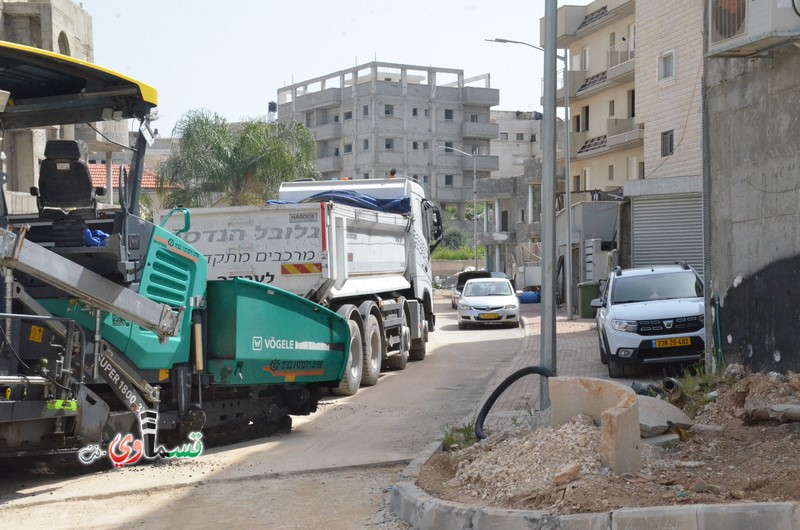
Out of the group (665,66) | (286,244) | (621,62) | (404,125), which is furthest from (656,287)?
(404,125)

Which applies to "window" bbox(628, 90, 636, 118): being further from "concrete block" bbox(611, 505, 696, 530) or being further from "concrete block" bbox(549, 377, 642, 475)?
"concrete block" bbox(611, 505, 696, 530)

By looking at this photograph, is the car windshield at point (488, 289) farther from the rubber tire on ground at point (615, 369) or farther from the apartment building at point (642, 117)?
the rubber tire on ground at point (615, 369)

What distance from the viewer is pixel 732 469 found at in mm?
7422

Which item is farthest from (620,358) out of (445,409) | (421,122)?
(421,122)

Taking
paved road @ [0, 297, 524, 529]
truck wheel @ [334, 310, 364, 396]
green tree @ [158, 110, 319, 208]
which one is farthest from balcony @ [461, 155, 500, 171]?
paved road @ [0, 297, 524, 529]

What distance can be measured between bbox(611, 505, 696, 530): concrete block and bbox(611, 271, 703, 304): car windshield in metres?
11.3

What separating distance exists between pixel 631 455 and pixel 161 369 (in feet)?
15.3

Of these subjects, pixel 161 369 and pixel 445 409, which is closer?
pixel 161 369

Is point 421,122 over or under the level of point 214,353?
over

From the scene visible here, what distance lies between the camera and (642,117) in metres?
38.5

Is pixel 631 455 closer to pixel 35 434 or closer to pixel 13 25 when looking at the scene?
pixel 35 434

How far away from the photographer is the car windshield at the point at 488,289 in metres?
32.0

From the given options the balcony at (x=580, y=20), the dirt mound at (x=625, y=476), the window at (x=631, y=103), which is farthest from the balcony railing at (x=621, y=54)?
the dirt mound at (x=625, y=476)

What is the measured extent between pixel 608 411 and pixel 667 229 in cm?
2524
